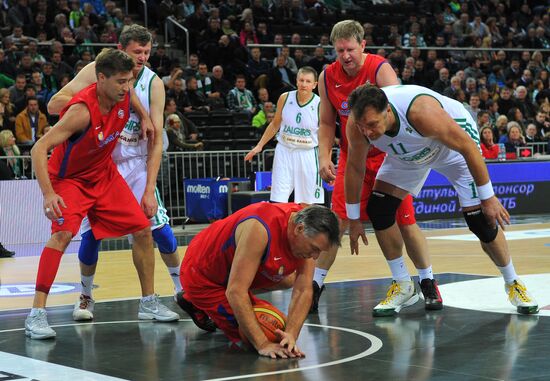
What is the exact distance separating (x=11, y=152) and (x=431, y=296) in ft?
28.8

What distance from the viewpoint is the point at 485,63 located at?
22.7 m

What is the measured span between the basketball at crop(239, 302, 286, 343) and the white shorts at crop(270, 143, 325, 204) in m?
6.02

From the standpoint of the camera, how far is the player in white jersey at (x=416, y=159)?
5938mm

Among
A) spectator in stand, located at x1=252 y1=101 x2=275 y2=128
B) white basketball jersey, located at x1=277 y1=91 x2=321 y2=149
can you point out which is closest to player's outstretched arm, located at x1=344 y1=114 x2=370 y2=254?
white basketball jersey, located at x1=277 y1=91 x2=321 y2=149

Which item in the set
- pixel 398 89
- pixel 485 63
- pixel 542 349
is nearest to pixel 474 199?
pixel 398 89

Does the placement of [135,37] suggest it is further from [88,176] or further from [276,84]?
[276,84]

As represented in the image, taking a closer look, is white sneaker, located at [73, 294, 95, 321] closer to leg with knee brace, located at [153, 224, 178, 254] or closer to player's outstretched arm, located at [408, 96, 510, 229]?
leg with knee brace, located at [153, 224, 178, 254]

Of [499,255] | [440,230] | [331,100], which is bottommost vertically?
[440,230]

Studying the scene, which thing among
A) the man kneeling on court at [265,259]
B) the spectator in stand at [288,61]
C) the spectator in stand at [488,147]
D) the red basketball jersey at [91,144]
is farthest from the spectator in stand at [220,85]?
the man kneeling on court at [265,259]

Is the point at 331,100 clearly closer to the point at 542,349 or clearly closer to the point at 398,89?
the point at 398,89

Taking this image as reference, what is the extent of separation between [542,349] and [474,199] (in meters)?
1.45

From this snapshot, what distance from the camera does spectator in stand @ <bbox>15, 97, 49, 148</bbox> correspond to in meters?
14.6

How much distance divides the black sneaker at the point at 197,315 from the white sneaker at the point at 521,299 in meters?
2.03

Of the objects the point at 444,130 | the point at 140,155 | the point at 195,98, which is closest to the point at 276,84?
the point at 195,98
